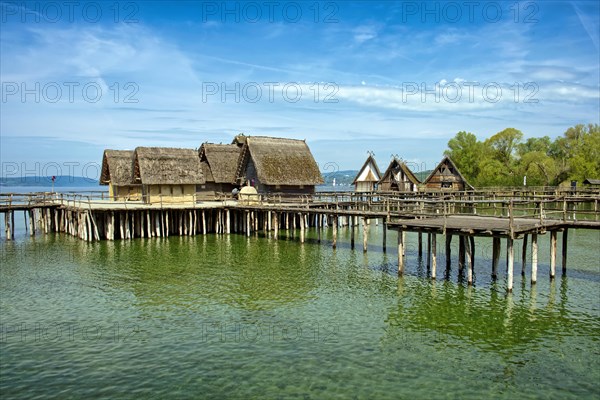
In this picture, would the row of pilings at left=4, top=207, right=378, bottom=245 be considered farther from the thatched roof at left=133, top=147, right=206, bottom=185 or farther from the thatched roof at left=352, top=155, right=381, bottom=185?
the thatched roof at left=352, top=155, right=381, bottom=185

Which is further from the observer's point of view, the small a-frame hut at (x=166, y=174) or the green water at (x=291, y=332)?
the small a-frame hut at (x=166, y=174)

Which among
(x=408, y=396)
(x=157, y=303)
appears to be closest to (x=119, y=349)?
(x=157, y=303)

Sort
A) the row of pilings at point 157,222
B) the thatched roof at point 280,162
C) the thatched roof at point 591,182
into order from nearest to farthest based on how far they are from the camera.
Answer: the row of pilings at point 157,222 → the thatched roof at point 280,162 → the thatched roof at point 591,182

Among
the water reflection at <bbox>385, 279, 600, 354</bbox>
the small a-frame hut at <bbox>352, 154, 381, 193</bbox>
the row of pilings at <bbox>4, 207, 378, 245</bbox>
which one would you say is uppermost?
the small a-frame hut at <bbox>352, 154, 381, 193</bbox>

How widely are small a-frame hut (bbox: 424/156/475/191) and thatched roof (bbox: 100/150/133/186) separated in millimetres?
30176

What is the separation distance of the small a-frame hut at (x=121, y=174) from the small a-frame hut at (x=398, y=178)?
2492cm

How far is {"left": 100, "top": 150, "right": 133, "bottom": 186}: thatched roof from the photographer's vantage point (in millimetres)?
37719

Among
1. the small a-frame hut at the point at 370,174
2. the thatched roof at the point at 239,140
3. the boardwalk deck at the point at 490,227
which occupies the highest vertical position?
the thatched roof at the point at 239,140

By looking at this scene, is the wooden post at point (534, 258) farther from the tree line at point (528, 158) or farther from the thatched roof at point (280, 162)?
the tree line at point (528, 158)

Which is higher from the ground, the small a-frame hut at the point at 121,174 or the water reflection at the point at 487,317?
the small a-frame hut at the point at 121,174

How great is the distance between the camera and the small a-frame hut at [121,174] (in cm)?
3775

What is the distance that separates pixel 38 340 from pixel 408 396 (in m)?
9.46

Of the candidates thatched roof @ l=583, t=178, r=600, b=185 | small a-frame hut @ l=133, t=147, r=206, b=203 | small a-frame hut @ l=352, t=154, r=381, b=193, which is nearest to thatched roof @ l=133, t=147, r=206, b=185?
small a-frame hut @ l=133, t=147, r=206, b=203

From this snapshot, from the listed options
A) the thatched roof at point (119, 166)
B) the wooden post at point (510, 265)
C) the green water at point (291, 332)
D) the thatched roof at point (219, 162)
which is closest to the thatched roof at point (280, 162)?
the thatched roof at point (219, 162)
